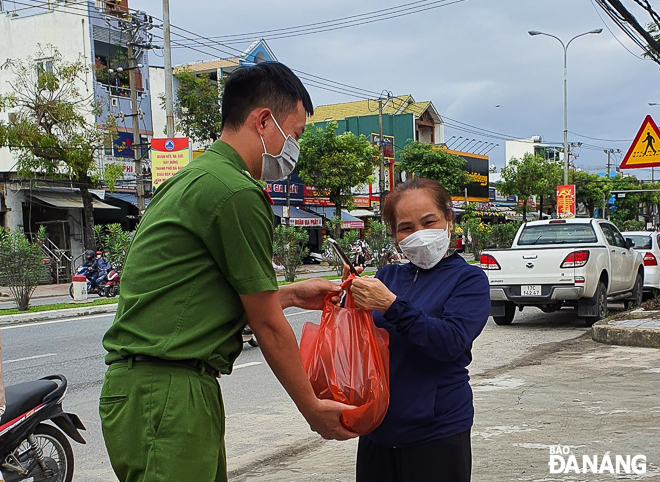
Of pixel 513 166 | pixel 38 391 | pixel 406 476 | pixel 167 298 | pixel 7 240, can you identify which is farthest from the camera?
pixel 513 166

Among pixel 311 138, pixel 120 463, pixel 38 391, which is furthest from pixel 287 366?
pixel 311 138

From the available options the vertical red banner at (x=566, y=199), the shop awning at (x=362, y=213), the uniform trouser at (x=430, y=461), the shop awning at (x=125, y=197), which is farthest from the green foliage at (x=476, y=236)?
the uniform trouser at (x=430, y=461)

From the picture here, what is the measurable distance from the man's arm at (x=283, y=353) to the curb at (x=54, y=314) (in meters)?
13.2

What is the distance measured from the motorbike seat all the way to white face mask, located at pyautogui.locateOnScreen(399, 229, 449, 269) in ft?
8.93

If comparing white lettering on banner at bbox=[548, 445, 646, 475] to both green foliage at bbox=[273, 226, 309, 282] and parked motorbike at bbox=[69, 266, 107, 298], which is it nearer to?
parked motorbike at bbox=[69, 266, 107, 298]

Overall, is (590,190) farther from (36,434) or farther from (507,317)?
(36,434)

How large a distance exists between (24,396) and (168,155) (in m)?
14.1

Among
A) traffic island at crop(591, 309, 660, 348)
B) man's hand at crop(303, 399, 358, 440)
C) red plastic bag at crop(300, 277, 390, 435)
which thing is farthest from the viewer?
traffic island at crop(591, 309, 660, 348)

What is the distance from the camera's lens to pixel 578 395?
6.30 m

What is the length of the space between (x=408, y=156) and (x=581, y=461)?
38.3 meters

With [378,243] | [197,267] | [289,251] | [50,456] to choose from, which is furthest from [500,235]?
[197,267]

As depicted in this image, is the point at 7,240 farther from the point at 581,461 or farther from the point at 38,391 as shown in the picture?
the point at 581,461

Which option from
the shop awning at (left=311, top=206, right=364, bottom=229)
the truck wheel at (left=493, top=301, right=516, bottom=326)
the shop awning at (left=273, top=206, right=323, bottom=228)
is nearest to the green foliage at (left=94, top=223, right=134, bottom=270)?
the truck wheel at (left=493, top=301, right=516, bottom=326)

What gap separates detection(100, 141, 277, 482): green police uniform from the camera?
184 centimetres
